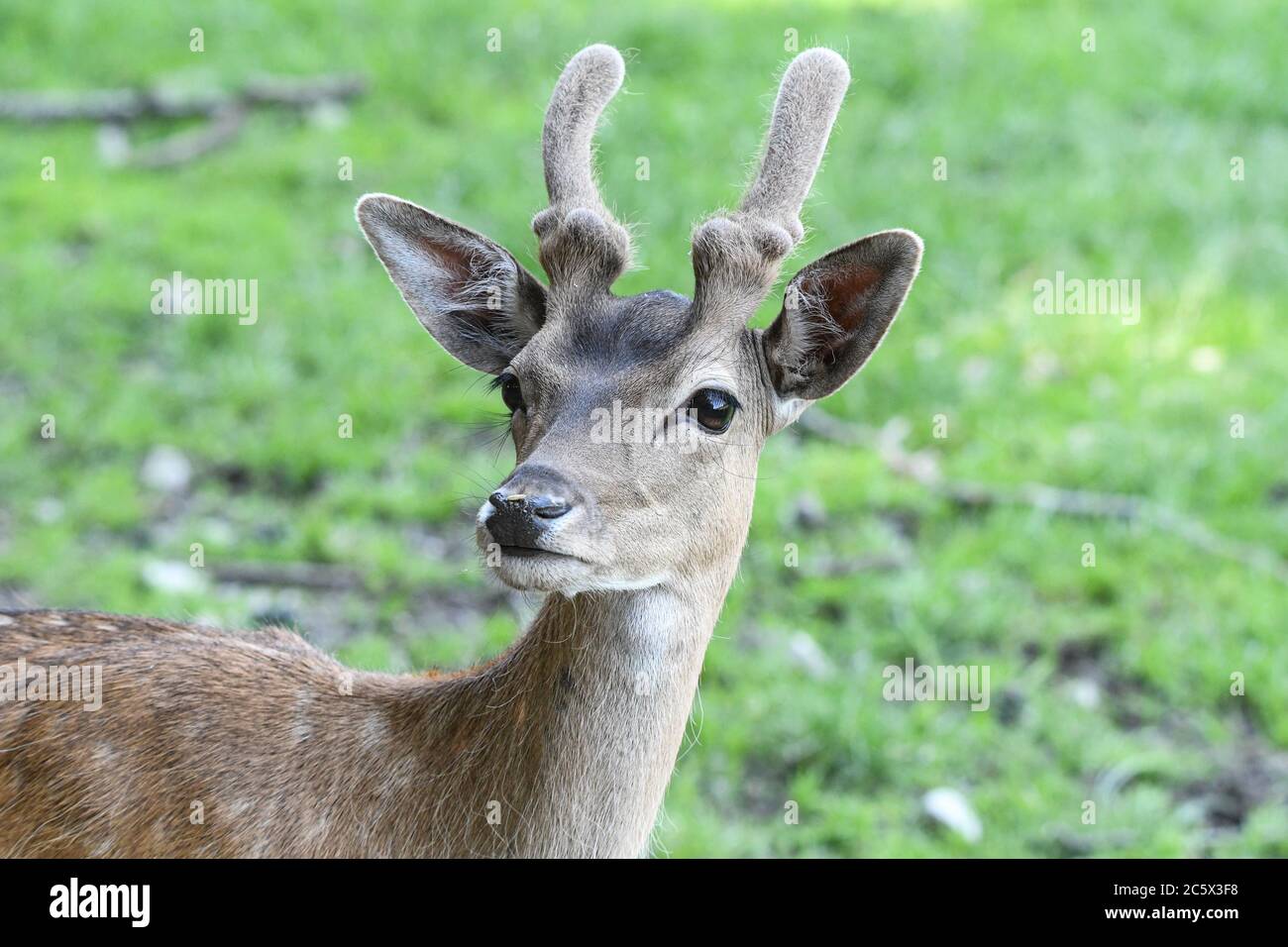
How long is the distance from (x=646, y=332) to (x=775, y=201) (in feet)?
1.57

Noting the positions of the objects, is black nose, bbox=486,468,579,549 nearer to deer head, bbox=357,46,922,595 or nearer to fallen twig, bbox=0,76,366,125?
deer head, bbox=357,46,922,595

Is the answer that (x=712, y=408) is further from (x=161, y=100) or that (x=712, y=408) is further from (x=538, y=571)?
(x=161, y=100)

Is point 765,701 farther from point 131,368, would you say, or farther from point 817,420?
point 131,368

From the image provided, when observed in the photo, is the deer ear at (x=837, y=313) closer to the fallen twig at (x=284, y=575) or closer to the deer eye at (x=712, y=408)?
the deer eye at (x=712, y=408)

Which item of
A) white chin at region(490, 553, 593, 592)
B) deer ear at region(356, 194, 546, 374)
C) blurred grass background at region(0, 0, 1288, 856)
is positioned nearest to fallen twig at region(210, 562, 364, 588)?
blurred grass background at region(0, 0, 1288, 856)

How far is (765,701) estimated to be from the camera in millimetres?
6398

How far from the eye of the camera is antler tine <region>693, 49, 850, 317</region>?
155 inches

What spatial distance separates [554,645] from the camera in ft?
13.1

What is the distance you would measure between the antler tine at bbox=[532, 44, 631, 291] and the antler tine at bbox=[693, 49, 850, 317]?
23 centimetres

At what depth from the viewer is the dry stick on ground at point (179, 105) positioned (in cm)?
1071

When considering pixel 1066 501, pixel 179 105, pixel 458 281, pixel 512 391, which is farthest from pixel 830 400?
pixel 179 105

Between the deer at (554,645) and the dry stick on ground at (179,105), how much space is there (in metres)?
7.01

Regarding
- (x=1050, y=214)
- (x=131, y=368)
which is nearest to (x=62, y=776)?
(x=131, y=368)

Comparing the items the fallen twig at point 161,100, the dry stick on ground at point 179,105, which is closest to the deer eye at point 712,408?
the dry stick on ground at point 179,105
